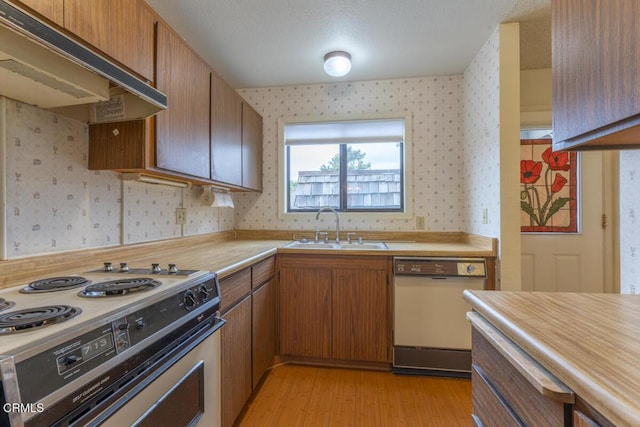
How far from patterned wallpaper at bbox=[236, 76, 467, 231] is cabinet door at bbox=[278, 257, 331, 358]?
2.38ft

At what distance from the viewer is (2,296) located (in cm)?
88

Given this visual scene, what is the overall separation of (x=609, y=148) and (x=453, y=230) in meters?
1.79

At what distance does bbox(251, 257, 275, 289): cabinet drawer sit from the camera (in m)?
1.78

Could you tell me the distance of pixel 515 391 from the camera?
0.69 m

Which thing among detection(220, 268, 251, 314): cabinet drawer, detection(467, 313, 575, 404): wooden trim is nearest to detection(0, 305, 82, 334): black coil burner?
detection(220, 268, 251, 314): cabinet drawer

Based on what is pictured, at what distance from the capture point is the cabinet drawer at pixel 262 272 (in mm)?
1776

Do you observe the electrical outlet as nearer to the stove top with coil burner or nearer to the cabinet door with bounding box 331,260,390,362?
the stove top with coil burner

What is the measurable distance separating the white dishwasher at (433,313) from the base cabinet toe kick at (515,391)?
1071 millimetres

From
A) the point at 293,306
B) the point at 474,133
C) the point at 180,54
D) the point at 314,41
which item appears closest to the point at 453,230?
the point at 474,133

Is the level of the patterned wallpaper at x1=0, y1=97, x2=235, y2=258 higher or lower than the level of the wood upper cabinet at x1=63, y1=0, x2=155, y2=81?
lower

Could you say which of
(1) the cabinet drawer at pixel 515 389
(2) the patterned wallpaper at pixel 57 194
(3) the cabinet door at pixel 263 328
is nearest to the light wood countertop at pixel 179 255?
(2) the patterned wallpaper at pixel 57 194

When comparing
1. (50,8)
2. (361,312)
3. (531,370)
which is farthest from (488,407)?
(50,8)

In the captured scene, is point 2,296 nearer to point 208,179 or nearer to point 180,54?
point 208,179

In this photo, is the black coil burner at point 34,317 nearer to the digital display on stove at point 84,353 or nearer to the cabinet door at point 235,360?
the digital display on stove at point 84,353
